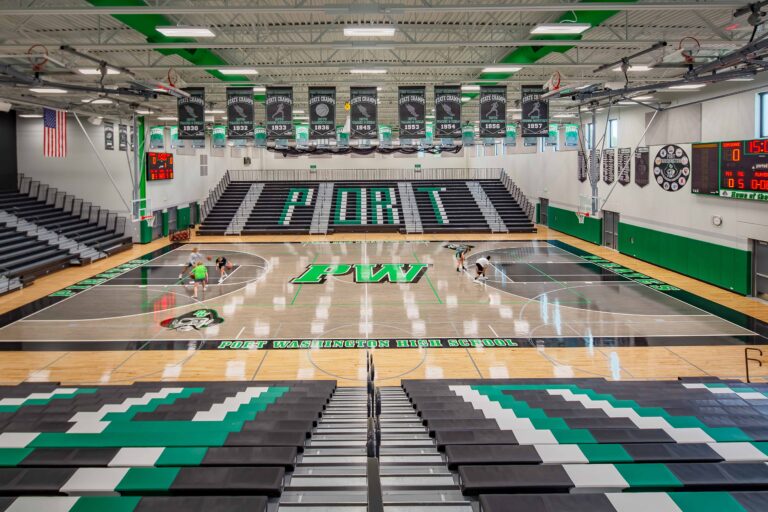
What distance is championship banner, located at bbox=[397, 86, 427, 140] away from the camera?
15.7 meters

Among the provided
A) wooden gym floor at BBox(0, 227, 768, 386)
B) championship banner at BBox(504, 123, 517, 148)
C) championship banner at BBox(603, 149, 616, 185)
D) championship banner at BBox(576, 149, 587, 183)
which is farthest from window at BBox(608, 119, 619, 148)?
wooden gym floor at BBox(0, 227, 768, 386)

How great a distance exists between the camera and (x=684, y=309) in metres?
16.3

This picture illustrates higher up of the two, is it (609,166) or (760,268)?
(609,166)

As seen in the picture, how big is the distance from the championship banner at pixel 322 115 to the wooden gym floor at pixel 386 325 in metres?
5.03

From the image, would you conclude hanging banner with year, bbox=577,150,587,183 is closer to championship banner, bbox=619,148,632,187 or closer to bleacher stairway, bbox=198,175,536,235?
championship banner, bbox=619,148,632,187

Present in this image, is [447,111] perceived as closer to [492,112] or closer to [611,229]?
[492,112]

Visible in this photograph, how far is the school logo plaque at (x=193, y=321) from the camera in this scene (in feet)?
48.0

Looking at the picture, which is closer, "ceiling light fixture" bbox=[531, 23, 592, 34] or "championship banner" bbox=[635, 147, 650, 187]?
"ceiling light fixture" bbox=[531, 23, 592, 34]

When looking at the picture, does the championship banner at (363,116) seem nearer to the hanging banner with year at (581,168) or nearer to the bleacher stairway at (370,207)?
the hanging banner with year at (581,168)

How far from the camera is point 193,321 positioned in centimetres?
1517

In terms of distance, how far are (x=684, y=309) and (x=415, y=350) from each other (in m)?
8.68

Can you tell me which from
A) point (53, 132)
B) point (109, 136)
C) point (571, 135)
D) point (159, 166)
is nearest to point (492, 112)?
point (53, 132)

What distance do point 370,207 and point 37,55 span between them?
2601 cm

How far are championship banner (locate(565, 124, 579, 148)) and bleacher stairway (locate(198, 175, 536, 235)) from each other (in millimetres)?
6261
